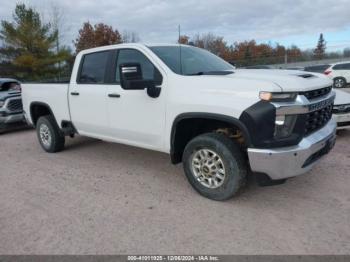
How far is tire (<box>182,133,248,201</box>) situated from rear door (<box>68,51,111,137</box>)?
1.69 meters

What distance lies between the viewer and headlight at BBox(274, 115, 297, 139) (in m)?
3.39

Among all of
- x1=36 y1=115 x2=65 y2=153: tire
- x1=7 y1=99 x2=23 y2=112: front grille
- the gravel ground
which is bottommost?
the gravel ground

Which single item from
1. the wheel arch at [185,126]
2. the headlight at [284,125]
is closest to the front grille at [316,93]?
the headlight at [284,125]

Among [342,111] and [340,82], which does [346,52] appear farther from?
[342,111]

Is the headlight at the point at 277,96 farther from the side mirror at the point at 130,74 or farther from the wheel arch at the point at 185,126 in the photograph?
the side mirror at the point at 130,74

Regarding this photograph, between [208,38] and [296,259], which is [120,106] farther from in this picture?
[208,38]

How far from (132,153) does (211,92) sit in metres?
2.94

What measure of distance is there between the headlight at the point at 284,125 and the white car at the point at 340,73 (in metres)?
18.8

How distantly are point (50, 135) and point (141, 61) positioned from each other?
290 cm

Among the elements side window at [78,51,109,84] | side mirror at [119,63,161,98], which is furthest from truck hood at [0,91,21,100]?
side mirror at [119,63,161,98]

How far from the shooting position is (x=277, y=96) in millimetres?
3375

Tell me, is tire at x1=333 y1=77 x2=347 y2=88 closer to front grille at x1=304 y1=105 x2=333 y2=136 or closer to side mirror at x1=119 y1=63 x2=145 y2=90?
front grille at x1=304 y1=105 x2=333 y2=136

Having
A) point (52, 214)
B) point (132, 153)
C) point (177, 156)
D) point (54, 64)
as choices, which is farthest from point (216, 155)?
point (54, 64)

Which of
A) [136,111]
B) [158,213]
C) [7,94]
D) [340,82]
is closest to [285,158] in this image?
[158,213]
